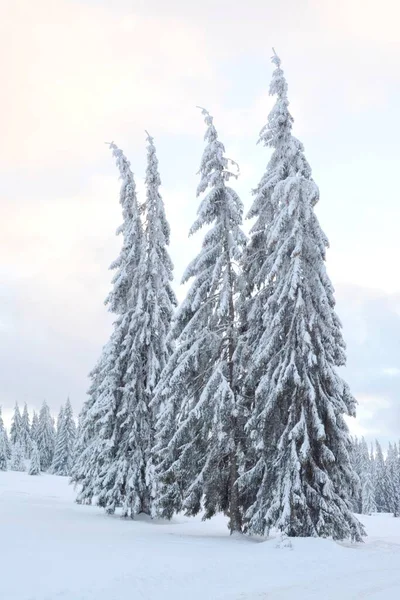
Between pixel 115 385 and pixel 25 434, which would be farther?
pixel 25 434

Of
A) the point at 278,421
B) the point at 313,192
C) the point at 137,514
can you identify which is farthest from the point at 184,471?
the point at 313,192

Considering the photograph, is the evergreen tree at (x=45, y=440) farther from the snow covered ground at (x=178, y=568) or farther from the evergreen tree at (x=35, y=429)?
the snow covered ground at (x=178, y=568)

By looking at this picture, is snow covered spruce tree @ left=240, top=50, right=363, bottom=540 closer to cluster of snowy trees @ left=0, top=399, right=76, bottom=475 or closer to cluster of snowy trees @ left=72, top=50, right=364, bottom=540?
cluster of snowy trees @ left=72, top=50, right=364, bottom=540

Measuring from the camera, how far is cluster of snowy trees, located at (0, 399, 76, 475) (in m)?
84.6

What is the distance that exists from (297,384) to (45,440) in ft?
312

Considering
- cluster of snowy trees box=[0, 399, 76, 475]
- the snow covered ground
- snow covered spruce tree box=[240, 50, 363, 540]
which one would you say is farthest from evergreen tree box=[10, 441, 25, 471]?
snow covered spruce tree box=[240, 50, 363, 540]

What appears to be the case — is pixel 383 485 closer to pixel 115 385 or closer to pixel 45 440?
pixel 45 440

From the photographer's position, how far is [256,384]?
1842 cm

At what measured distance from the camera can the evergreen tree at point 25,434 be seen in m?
104

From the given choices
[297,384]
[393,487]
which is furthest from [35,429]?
[297,384]

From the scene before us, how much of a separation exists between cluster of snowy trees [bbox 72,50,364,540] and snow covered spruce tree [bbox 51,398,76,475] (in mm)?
65621

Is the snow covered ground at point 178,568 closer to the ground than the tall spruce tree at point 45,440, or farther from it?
closer to the ground

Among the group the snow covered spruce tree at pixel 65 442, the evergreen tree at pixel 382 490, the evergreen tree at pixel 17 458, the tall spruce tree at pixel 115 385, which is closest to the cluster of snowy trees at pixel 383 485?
the evergreen tree at pixel 382 490

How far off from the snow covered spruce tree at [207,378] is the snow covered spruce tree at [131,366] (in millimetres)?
3385
